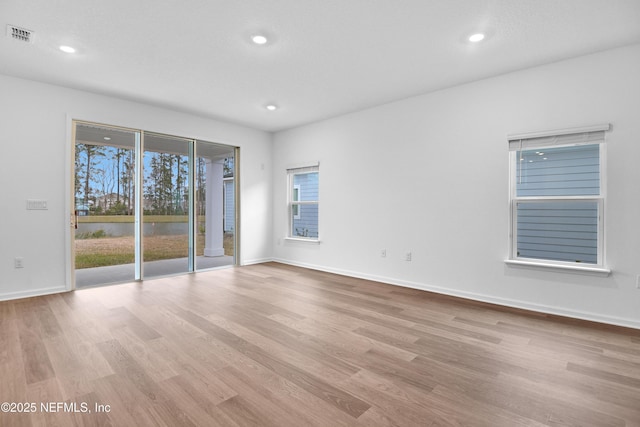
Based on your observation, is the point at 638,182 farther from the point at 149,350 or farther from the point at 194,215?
the point at 194,215

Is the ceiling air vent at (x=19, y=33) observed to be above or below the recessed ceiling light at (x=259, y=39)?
below

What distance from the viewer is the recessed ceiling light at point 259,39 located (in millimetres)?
2836

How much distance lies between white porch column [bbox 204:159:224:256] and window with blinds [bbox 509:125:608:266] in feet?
17.2

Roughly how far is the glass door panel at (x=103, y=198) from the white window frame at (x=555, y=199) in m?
5.20

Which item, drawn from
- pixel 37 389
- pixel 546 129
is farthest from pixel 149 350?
pixel 546 129

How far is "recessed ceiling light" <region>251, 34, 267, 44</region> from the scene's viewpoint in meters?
2.84

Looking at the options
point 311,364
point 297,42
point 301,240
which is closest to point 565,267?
point 311,364

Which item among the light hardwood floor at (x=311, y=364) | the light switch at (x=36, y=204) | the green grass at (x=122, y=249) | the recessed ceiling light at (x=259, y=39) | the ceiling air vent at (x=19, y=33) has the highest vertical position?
the recessed ceiling light at (x=259, y=39)

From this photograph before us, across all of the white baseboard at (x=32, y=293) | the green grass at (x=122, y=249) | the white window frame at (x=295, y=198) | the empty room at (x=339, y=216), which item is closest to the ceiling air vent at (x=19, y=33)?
the empty room at (x=339, y=216)

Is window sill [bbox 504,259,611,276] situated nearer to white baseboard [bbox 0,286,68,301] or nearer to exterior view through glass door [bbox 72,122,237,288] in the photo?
exterior view through glass door [bbox 72,122,237,288]

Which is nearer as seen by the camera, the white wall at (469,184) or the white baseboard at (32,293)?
the white wall at (469,184)

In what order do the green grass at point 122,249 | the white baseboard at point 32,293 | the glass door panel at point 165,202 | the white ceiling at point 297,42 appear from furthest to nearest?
the glass door panel at point 165,202 → the green grass at point 122,249 → the white baseboard at point 32,293 → the white ceiling at point 297,42

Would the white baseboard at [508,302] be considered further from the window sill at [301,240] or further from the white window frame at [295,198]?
the white window frame at [295,198]

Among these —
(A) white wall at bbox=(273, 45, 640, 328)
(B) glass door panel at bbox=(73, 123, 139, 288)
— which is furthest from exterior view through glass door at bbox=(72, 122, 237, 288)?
(A) white wall at bbox=(273, 45, 640, 328)
